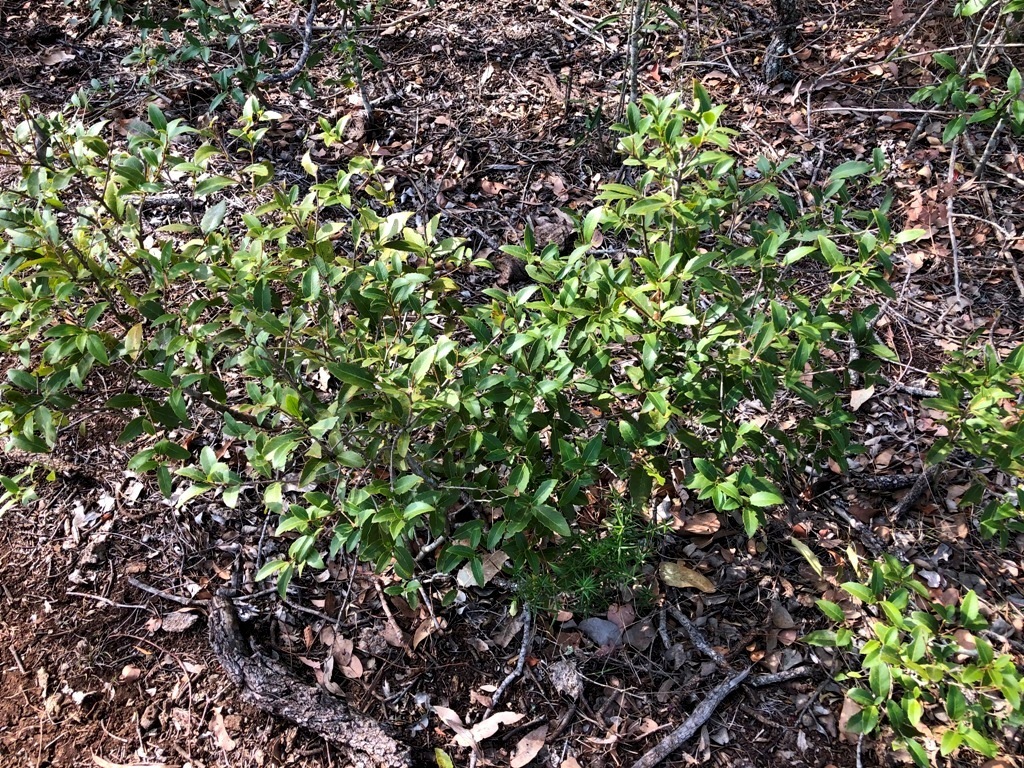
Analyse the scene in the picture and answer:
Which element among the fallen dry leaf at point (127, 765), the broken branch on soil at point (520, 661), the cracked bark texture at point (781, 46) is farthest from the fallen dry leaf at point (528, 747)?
the cracked bark texture at point (781, 46)

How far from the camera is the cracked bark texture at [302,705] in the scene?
237cm

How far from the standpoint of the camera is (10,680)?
8.38 feet

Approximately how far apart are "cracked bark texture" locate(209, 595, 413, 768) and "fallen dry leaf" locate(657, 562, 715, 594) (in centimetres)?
105

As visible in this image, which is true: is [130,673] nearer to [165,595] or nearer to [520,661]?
[165,595]

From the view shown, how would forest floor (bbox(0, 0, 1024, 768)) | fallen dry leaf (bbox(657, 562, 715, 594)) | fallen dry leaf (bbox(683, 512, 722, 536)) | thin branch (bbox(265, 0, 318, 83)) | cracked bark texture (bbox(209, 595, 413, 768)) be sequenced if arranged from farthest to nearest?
thin branch (bbox(265, 0, 318, 83)) → fallen dry leaf (bbox(683, 512, 722, 536)) → fallen dry leaf (bbox(657, 562, 715, 594)) → forest floor (bbox(0, 0, 1024, 768)) → cracked bark texture (bbox(209, 595, 413, 768))

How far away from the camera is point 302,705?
7.99 feet

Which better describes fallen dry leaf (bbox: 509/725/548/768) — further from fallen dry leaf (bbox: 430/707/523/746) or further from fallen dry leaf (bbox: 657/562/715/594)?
fallen dry leaf (bbox: 657/562/715/594)

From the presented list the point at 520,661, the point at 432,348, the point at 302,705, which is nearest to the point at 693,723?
the point at 520,661

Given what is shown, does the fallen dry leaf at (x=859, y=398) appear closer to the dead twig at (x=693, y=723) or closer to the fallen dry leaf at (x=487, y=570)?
the dead twig at (x=693, y=723)

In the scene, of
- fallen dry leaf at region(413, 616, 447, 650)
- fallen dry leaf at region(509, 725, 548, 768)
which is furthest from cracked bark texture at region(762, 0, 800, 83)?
fallen dry leaf at region(509, 725, 548, 768)

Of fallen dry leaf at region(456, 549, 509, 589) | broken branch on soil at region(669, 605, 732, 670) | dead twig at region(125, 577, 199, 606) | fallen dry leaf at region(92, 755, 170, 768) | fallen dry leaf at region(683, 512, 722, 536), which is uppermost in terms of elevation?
fallen dry leaf at region(683, 512, 722, 536)

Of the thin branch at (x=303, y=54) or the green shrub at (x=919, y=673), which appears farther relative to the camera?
the thin branch at (x=303, y=54)

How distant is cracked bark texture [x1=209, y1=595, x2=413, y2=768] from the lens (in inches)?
93.2

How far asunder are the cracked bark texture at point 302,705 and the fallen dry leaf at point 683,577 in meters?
1.05
